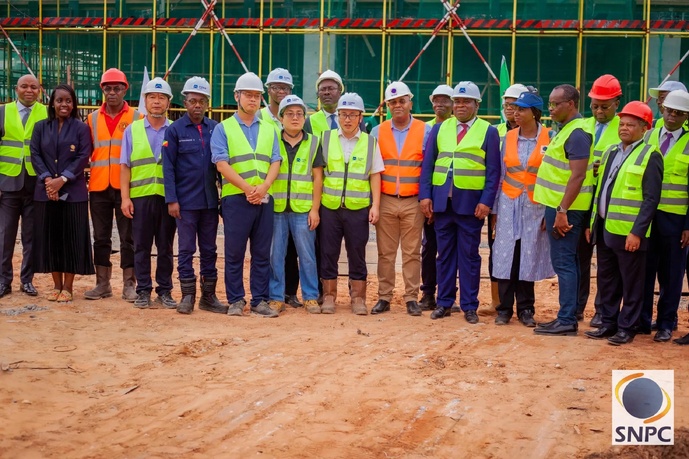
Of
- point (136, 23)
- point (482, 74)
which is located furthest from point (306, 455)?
point (136, 23)

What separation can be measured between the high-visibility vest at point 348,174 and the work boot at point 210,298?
135 centimetres

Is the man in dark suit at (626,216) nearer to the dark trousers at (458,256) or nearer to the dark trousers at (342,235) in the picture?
the dark trousers at (458,256)

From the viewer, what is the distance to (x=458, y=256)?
9461 millimetres

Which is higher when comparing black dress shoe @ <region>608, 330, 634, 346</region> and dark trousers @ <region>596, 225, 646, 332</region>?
dark trousers @ <region>596, 225, 646, 332</region>

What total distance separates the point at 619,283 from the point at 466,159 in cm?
182

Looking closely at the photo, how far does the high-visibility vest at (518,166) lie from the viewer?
900 cm

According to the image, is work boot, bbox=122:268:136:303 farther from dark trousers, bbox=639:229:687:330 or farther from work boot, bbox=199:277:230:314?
dark trousers, bbox=639:229:687:330

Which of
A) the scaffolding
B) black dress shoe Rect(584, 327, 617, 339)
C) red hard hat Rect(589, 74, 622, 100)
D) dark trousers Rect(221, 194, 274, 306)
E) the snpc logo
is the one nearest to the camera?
the snpc logo

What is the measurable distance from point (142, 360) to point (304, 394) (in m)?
1.60

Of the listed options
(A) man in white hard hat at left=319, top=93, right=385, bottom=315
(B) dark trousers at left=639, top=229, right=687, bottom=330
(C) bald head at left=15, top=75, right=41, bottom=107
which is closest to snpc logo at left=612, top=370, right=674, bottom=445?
(B) dark trousers at left=639, top=229, right=687, bottom=330

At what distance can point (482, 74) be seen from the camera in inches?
762

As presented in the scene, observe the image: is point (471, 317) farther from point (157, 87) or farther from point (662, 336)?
point (157, 87)

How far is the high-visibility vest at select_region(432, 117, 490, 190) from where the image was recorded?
9.24m

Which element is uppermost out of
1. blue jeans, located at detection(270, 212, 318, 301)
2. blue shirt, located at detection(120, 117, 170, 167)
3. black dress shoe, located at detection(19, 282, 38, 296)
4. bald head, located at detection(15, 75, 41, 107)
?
bald head, located at detection(15, 75, 41, 107)
